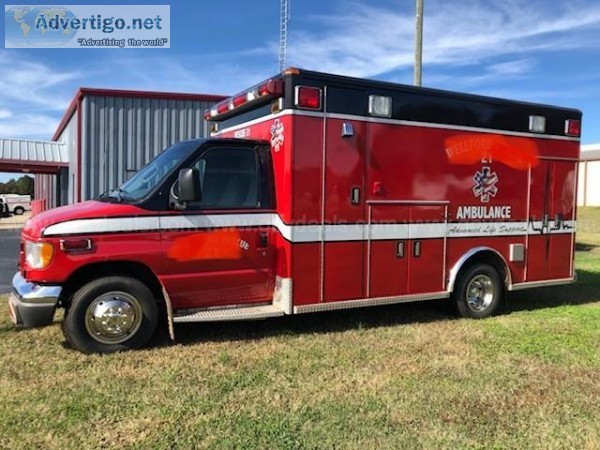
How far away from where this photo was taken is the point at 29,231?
17.9 ft

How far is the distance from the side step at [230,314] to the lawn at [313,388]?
0.30 m

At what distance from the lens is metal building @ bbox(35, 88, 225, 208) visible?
1808 centimetres

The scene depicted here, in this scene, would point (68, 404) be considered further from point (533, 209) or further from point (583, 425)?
point (533, 209)

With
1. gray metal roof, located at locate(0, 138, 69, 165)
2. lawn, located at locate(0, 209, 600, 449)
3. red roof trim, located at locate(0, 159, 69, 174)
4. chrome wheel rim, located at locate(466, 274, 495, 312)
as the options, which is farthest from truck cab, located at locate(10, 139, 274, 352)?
gray metal roof, located at locate(0, 138, 69, 165)

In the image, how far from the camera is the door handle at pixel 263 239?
6.11 meters

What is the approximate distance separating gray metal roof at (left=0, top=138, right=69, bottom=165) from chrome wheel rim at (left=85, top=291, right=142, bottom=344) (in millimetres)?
21807

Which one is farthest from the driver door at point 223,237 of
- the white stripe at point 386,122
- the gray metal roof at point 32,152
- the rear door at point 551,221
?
the gray metal roof at point 32,152

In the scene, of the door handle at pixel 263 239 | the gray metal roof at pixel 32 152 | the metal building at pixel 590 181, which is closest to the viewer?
the door handle at pixel 263 239

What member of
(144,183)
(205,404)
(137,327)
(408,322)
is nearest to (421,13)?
(408,322)

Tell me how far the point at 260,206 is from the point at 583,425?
11.4 ft

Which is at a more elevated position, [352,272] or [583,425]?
[352,272]

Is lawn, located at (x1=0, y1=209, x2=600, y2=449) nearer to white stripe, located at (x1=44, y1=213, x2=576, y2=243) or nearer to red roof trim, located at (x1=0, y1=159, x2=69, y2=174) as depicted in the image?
white stripe, located at (x1=44, y1=213, x2=576, y2=243)

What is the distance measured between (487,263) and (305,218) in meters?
2.90

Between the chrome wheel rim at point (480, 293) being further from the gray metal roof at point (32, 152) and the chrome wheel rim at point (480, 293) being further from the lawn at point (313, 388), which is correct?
the gray metal roof at point (32, 152)
